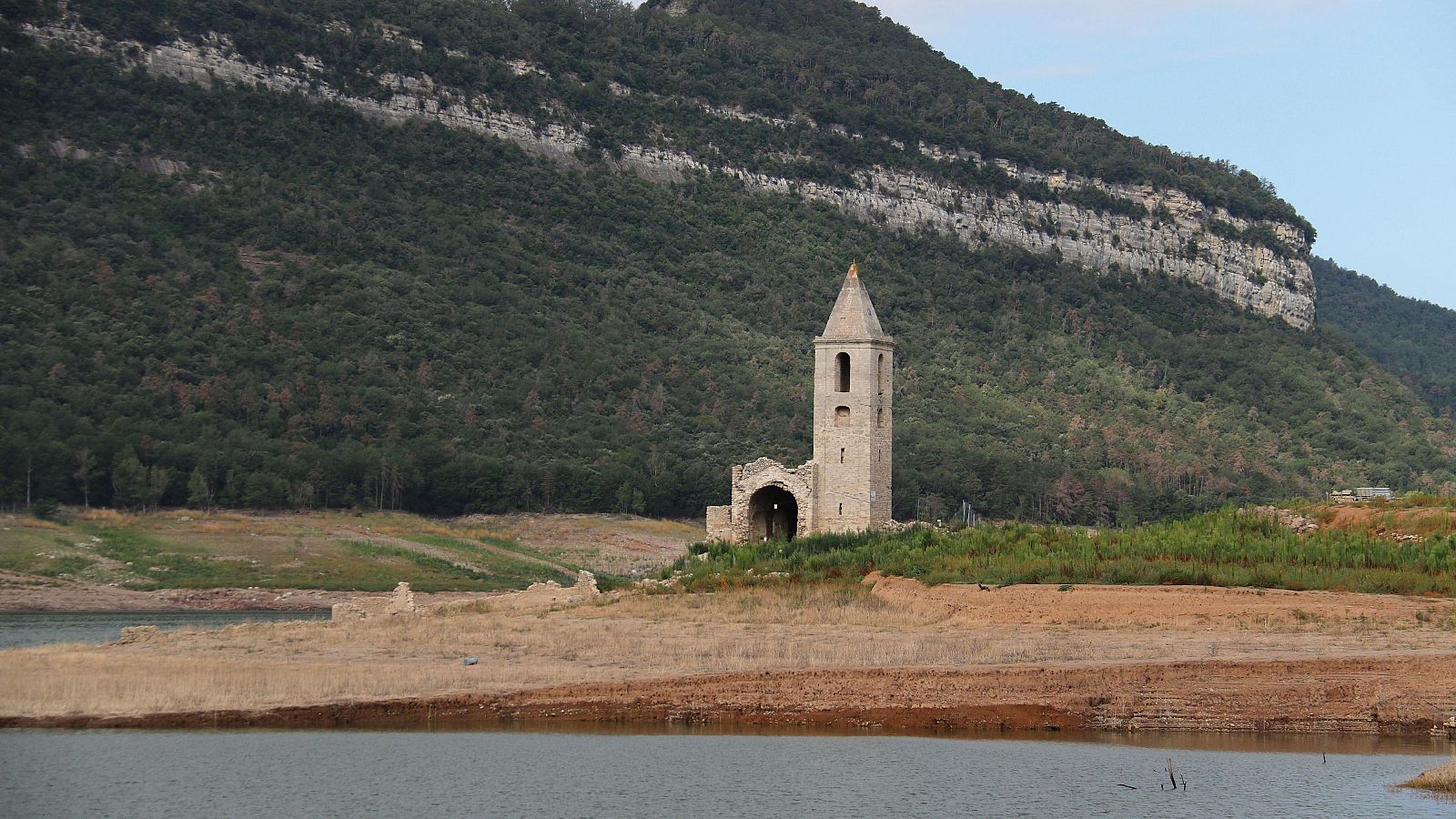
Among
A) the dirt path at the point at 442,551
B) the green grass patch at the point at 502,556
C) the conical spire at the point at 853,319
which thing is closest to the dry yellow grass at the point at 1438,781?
the conical spire at the point at 853,319

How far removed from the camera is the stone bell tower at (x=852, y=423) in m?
46.4

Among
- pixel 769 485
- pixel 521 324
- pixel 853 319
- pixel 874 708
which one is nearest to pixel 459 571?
pixel 769 485

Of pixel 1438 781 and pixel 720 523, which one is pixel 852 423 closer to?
pixel 720 523

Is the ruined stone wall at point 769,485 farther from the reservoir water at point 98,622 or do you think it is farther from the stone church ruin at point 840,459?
the reservoir water at point 98,622

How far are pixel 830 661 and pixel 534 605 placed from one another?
12143mm

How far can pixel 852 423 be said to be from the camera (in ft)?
153

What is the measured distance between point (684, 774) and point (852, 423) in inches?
962

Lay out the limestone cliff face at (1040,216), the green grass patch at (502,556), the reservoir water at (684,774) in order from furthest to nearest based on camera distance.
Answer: the limestone cliff face at (1040,216) → the green grass patch at (502,556) → the reservoir water at (684,774)

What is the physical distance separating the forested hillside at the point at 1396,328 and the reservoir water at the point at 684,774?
121362 millimetres

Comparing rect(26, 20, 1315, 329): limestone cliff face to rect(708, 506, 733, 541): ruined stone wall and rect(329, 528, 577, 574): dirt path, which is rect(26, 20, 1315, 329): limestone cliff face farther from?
rect(708, 506, 733, 541): ruined stone wall

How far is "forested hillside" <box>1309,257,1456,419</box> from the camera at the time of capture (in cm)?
15321

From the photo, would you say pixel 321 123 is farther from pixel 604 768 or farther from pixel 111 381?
pixel 604 768

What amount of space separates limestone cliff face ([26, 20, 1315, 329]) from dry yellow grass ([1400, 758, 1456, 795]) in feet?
→ 294

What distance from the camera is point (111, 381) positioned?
244ft
